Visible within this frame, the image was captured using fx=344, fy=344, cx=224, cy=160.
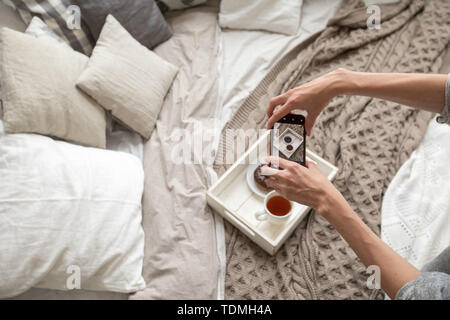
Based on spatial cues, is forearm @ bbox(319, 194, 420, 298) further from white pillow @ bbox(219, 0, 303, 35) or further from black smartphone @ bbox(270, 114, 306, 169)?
white pillow @ bbox(219, 0, 303, 35)

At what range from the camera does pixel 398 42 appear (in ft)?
5.03

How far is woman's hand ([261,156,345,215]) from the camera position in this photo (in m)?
0.82

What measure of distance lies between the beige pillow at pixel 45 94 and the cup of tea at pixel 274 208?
587mm

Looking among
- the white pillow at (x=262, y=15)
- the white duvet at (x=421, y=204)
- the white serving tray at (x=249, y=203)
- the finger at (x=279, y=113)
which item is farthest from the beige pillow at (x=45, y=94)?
the white duvet at (x=421, y=204)

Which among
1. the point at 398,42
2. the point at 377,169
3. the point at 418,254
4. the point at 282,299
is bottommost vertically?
the point at 282,299

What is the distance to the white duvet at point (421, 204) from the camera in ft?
3.51

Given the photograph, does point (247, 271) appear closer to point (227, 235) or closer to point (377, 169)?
point (227, 235)

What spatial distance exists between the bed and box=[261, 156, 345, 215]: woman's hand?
367mm

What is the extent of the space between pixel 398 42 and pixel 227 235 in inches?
45.4

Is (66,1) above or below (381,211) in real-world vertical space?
above

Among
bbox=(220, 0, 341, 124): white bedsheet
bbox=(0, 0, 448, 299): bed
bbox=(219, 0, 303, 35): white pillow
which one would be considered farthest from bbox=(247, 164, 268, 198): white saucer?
bbox=(219, 0, 303, 35): white pillow

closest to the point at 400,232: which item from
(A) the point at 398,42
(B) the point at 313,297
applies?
(B) the point at 313,297

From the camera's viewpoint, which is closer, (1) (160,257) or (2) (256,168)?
(1) (160,257)
